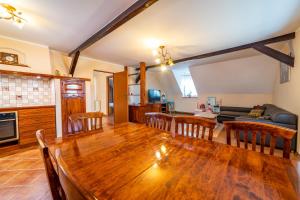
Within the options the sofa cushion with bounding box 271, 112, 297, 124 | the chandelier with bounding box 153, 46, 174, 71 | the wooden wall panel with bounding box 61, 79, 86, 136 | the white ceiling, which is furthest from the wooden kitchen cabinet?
the sofa cushion with bounding box 271, 112, 297, 124

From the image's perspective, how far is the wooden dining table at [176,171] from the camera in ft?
2.03

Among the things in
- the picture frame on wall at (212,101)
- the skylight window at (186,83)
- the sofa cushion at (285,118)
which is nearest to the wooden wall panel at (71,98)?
the skylight window at (186,83)

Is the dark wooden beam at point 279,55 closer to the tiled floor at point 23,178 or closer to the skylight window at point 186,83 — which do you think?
the skylight window at point 186,83

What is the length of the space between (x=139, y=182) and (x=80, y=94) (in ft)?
11.7

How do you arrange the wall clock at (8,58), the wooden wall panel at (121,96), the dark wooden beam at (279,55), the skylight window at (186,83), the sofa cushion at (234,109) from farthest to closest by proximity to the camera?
the skylight window at (186,83)
the sofa cushion at (234,109)
the wooden wall panel at (121,96)
the dark wooden beam at (279,55)
the wall clock at (8,58)

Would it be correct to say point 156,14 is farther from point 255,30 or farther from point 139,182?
point 139,182

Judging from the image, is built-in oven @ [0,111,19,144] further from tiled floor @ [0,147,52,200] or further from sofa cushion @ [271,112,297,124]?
sofa cushion @ [271,112,297,124]

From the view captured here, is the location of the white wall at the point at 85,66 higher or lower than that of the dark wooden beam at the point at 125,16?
lower

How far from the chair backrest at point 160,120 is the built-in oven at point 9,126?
282 cm

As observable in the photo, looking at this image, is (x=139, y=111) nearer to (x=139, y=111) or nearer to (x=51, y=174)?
(x=139, y=111)

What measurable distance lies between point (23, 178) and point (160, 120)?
2063 mm

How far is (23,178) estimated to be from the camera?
6.01 ft

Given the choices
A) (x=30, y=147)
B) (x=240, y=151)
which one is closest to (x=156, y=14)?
(x=240, y=151)

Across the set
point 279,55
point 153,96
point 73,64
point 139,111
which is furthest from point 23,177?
point 279,55
